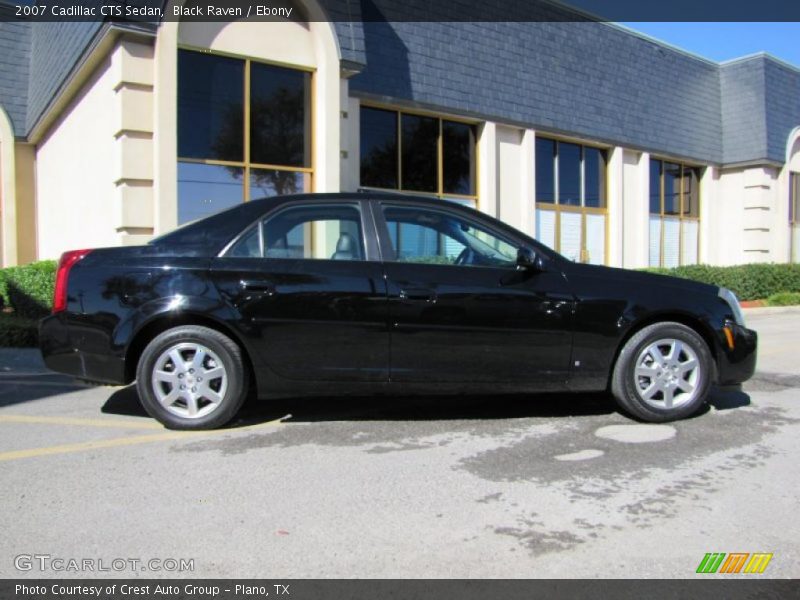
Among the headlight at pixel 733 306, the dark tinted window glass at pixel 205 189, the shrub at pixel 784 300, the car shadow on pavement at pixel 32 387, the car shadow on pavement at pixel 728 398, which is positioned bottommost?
the car shadow on pavement at pixel 728 398

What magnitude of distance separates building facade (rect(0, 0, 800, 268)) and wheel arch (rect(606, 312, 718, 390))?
20.7 ft

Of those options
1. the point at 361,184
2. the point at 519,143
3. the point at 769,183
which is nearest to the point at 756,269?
the point at 769,183

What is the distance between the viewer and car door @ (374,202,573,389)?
4785 mm

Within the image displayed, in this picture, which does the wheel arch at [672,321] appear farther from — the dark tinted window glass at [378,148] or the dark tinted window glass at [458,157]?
the dark tinted window glass at [458,157]

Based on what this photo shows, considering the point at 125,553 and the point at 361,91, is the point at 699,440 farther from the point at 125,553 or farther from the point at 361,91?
the point at 361,91

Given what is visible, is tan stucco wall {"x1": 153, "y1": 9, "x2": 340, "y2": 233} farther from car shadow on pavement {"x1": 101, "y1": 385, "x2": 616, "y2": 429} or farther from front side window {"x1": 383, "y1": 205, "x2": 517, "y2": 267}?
front side window {"x1": 383, "y1": 205, "x2": 517, "y2": 267}

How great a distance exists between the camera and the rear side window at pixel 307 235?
16.0 ft

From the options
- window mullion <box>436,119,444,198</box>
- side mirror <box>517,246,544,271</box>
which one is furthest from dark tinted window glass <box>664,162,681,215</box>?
side mirror <box>517,246,544,271</box>

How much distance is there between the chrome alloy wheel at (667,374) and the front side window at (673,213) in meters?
13.9

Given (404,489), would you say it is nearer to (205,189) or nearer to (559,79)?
(205,189)

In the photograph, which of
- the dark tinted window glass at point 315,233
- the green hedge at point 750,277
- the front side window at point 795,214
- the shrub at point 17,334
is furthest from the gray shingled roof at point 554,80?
the dark tinted window glass at point 315,233

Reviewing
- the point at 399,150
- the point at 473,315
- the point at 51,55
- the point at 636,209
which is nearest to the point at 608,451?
the point at 473,315

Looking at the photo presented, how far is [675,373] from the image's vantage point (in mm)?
5082

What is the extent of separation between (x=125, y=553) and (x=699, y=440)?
373 centimetres
